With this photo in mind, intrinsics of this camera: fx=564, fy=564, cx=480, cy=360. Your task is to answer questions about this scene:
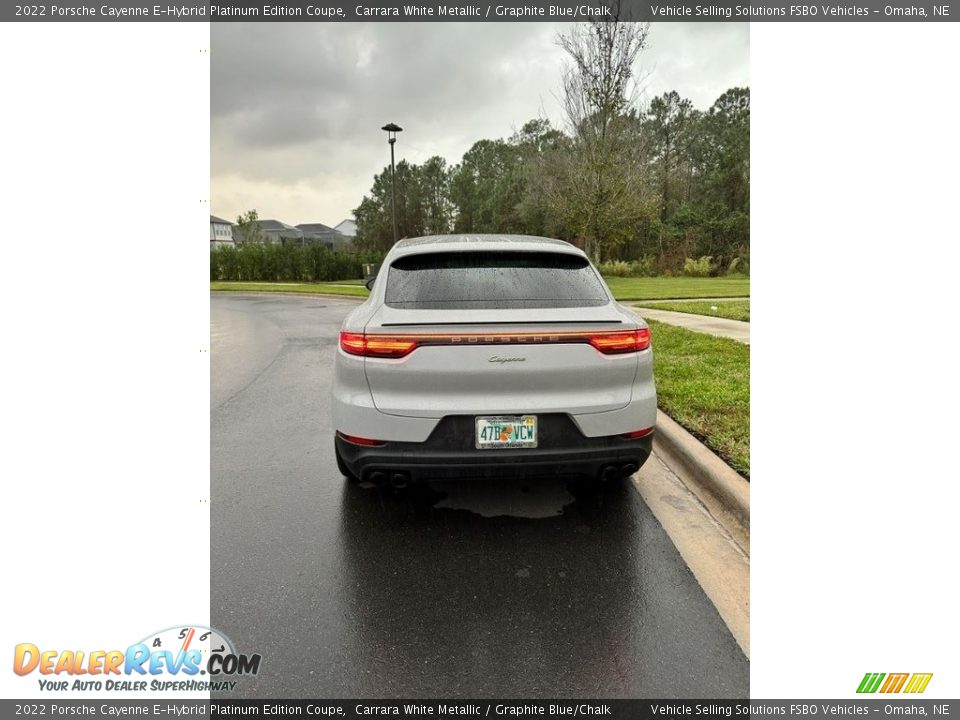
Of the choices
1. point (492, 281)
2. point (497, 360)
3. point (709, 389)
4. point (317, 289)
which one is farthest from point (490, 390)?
point (317, 289)

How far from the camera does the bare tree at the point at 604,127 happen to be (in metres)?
17.3

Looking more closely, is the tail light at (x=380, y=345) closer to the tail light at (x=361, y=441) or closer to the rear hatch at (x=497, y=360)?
the rear hatch at (x=497, y=360)

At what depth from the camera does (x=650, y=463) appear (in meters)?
4.28

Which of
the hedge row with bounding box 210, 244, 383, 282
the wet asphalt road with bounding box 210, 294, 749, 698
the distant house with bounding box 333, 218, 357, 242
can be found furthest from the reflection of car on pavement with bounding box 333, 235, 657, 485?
the distant house with bounding box 333, 218, 357, 242

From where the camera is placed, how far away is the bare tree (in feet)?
56.9

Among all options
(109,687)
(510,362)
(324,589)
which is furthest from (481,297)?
(109,687)

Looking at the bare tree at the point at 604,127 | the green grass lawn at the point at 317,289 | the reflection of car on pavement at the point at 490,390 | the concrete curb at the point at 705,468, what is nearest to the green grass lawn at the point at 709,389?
the concrete curb at the point at 705,468

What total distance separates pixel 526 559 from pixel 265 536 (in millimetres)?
1513

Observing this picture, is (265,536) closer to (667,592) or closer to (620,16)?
(667,592)

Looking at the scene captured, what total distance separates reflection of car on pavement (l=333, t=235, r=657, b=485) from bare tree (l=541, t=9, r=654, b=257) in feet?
56.3

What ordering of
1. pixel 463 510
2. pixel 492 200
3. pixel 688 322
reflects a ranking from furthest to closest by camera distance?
1. pixel 492 200
2. pixel 688 322
3. pixel 463 510

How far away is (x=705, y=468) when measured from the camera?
3855mm

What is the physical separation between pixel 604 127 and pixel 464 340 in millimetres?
18128
